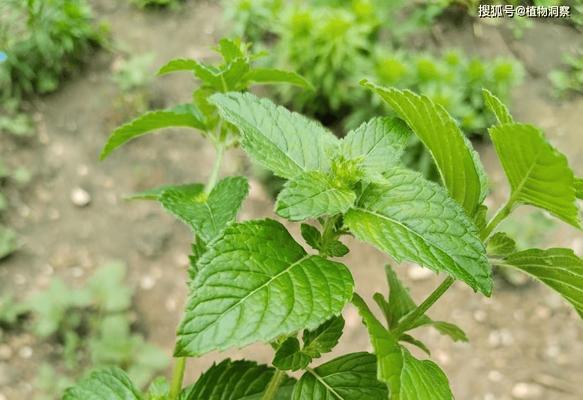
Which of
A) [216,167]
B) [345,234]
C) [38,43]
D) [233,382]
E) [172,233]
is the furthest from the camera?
[38,43]

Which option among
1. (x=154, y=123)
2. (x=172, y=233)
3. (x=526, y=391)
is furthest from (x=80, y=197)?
(x=154, y=123)

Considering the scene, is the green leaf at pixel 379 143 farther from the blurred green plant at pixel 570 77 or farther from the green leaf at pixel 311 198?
the blurred green plant at pixel 570 77

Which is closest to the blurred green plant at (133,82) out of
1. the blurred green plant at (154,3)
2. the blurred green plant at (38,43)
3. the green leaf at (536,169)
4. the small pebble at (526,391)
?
the blurred green plant at (38,43)

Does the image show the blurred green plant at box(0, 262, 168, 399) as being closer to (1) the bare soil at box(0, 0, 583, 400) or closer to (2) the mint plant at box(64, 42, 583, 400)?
(1) the bare soil at box(0, 0, 583, 400)

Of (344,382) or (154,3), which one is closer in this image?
(344,382)

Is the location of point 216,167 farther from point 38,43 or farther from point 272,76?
point 38,43

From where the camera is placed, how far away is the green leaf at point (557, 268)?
634 mm

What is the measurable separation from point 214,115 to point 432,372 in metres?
0.50

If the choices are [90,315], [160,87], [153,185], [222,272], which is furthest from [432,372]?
[160,87]

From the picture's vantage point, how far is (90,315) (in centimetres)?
254

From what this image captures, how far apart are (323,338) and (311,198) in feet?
0.57

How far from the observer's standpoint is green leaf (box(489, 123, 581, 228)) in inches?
20.8

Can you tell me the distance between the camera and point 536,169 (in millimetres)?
560

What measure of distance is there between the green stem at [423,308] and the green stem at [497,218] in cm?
7
